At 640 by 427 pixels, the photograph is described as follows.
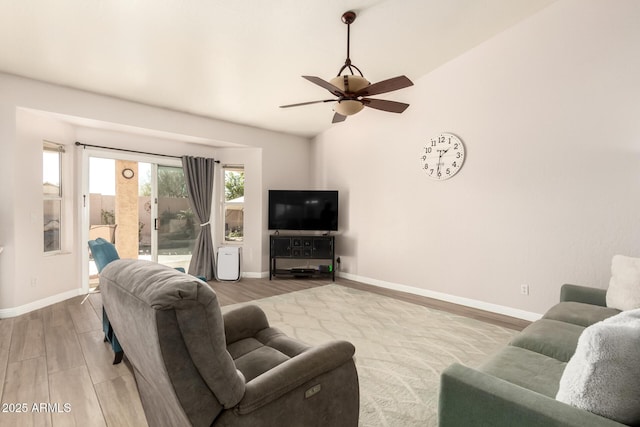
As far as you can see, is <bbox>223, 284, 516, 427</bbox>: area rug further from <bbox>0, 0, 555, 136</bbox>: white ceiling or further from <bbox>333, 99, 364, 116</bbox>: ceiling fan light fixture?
<bbox>0, 0, 555, 136</bbox>: white ceiling

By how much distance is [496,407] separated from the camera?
1.10 meters

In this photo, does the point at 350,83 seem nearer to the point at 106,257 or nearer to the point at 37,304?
the point at 106,257

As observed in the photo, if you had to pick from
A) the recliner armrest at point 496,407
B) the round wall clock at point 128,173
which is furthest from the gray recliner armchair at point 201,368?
the round wall clock at point 128,173

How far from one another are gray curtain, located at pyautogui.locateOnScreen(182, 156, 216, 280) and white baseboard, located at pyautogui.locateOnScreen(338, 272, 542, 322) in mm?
2649

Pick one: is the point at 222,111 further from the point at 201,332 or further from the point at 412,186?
the point at 201,332

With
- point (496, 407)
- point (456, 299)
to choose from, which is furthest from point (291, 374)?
point (456, 299)

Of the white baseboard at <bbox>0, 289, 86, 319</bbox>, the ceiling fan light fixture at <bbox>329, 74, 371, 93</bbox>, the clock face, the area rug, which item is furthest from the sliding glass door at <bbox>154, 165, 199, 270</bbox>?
the clock face

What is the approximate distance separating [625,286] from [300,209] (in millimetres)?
4352

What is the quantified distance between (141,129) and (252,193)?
6.84ft

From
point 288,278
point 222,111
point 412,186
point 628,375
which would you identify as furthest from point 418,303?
point 222,111

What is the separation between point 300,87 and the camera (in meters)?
4.33

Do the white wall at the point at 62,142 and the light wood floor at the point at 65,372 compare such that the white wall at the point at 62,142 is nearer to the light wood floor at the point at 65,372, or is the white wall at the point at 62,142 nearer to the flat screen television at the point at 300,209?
the flat screen television at the point at 300,209

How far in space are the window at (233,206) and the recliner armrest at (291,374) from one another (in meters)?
4.78

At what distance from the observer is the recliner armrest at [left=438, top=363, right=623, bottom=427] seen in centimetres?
98
